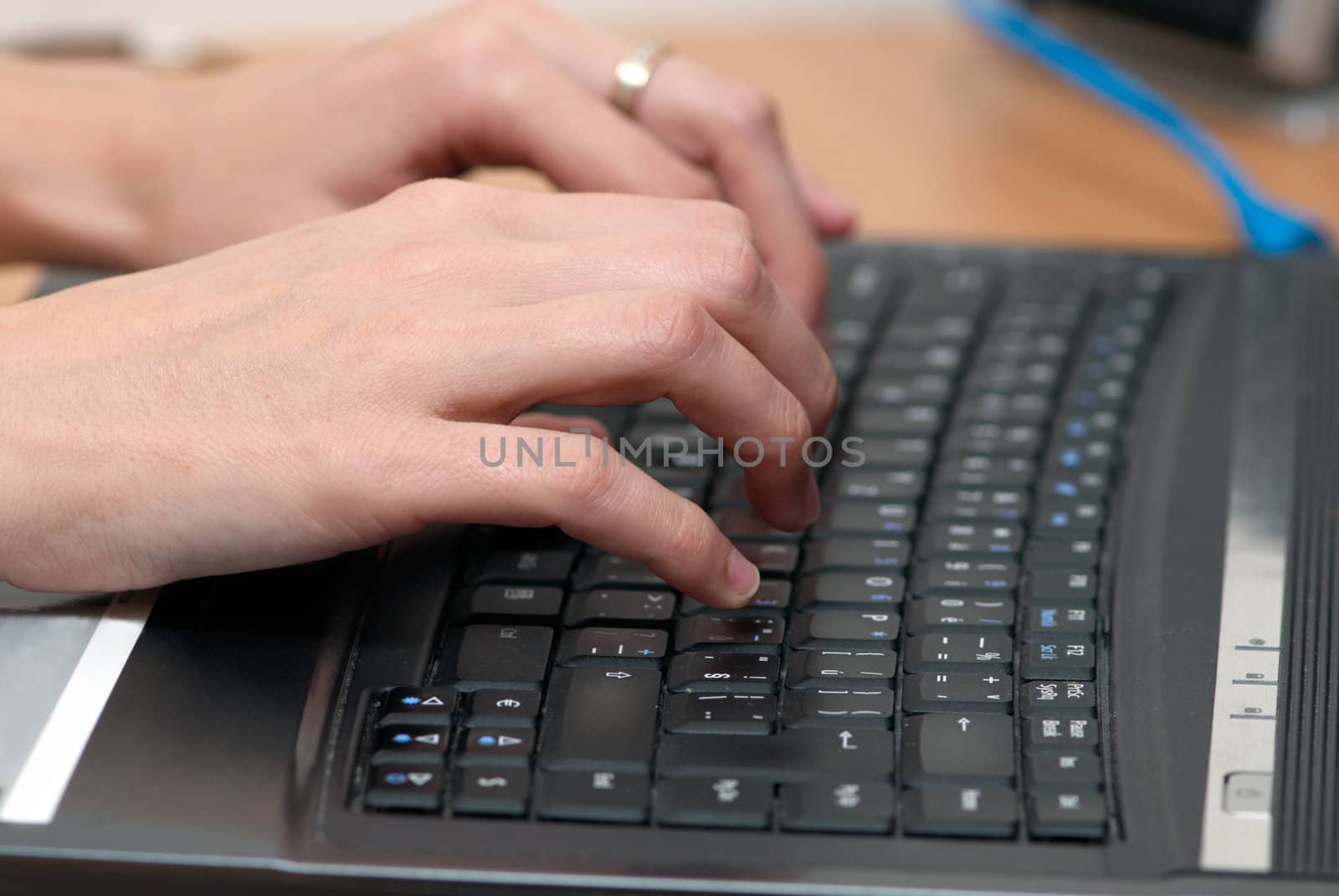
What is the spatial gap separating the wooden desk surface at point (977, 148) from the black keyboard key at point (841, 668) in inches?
14.1

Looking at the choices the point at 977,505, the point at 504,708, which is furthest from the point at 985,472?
the point at 504,708

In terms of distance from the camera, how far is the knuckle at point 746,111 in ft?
2.05

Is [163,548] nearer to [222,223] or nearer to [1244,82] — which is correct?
[222,223]

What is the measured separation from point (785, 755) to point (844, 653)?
55 millimetres

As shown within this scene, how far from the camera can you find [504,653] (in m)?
0.44

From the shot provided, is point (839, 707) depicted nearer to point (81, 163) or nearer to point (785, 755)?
point (785, 755)

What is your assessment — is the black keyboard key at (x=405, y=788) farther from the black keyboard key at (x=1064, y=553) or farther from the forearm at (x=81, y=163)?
the forearm at (x=81, y=163)

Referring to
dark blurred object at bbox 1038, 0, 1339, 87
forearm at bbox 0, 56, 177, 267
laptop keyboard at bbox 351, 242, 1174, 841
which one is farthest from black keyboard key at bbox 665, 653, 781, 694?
dark blurred object at bbox 1038, 0, 1339, 87

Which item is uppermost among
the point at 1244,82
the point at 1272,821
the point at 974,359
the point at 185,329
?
the point at 1244,82

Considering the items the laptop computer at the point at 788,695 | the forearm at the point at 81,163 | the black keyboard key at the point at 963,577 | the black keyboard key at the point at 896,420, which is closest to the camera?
the laptop computer at the point at 788,695

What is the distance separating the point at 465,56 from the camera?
2.05 feet

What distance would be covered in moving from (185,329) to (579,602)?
18cm

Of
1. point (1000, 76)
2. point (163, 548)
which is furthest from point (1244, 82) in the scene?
point (163, 548)

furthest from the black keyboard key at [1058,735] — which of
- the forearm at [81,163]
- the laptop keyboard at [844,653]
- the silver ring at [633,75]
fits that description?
the forearm at [81,163]
